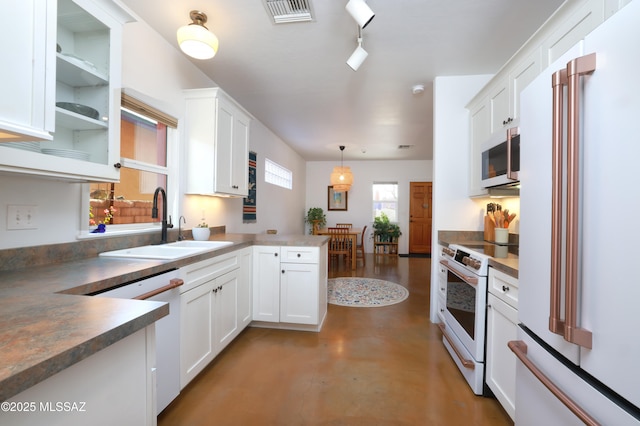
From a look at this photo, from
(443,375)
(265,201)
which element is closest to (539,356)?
(443,375)

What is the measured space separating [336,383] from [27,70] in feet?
7.37

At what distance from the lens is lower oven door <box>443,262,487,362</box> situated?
1.76 meters

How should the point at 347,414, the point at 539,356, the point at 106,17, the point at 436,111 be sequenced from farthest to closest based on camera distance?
the point at 436,111, the point at 347,414, the point at 106,17, the point at 539,356

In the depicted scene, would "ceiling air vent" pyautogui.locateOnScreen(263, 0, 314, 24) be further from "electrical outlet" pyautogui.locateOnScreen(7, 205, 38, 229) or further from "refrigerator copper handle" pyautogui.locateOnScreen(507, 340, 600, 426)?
"refrigerator copper handle" pyautogui.locateOnScreen(507, 340, 600, 426)

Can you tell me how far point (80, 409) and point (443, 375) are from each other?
7.03 feet

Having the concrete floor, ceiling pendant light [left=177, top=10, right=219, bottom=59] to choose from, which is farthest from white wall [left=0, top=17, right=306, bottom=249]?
the concrete floor

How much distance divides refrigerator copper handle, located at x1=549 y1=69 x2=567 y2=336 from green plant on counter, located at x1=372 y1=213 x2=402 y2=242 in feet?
20.8

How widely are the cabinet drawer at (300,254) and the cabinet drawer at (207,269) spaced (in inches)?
17.8

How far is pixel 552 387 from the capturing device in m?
0.84

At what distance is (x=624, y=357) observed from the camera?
0.64 m

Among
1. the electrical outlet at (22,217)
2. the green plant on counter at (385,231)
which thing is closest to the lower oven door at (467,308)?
the electrical outlet at (22,217)

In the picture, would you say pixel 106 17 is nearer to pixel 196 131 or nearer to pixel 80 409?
pixel 196 131

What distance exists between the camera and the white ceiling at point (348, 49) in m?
1.92

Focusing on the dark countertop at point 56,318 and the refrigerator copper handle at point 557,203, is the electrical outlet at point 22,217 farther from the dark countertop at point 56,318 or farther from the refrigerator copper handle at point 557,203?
the refrigerator copper handle at point 557,203
